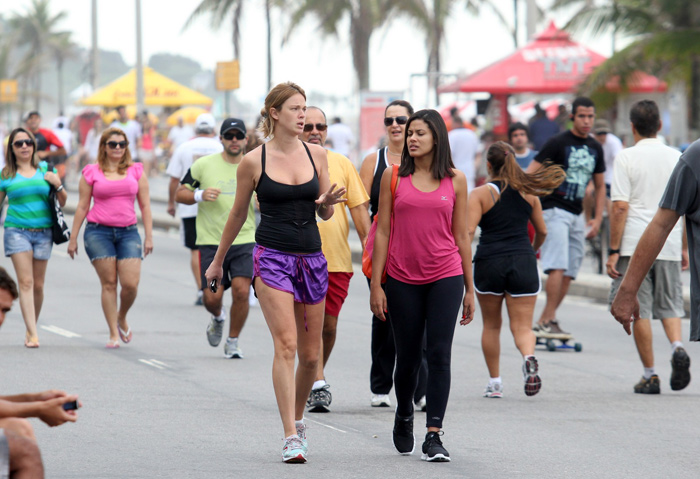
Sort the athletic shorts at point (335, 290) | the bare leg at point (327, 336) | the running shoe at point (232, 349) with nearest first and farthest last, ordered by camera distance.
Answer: the athletic shorts at point (335, 290)
the bare leg at point (327, 336)
the running shoe at point (232, 349)

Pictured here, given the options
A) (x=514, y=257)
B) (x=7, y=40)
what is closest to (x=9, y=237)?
Answer: (x=514, y=257)

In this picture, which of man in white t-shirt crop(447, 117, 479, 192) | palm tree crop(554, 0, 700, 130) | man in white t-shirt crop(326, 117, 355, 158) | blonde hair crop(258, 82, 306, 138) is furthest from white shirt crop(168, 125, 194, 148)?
blonde hair crop(258, 82, 306, 138)

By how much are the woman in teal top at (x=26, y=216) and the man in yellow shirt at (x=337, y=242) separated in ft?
11.6

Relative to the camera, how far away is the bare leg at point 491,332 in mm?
9211

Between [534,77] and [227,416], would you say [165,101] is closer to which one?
[534,77]

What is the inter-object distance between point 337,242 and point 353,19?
30701 millimetres

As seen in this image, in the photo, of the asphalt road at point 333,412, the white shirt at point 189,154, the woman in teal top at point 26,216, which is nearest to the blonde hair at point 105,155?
the woman in teal top at point 26,216

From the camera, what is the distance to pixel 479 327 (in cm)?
1323

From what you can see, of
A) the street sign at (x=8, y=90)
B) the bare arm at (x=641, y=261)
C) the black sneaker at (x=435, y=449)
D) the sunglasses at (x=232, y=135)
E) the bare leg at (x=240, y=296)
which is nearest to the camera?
the bare arm at (x=641, y=261)

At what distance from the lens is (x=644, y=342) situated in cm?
940

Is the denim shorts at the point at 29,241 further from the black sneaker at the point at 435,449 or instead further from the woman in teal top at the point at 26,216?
the black sneaker at the point at 435,449

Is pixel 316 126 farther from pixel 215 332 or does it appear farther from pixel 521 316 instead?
pixel 215 332

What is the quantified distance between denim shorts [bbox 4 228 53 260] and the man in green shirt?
1234 mm

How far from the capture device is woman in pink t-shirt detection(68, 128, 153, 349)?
11156 mm
